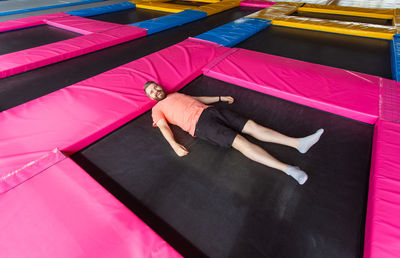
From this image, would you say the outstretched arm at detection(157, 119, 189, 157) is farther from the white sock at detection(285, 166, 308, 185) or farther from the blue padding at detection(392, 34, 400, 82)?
the blue padding at detection(392, 34, 400, 82)

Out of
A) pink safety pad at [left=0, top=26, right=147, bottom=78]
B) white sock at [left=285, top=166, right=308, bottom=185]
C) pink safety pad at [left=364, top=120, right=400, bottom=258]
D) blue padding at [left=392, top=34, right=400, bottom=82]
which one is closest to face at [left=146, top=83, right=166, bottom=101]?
white sock at [left=285, top=166, right=308, bottom=185]

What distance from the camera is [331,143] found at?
6.25 ft

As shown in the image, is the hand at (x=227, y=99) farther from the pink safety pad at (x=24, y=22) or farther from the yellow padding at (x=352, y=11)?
the yellow padding at (x=352, y=11)

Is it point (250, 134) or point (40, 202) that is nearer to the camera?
point (40, 202)

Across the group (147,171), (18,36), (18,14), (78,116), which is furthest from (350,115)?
(18,14)

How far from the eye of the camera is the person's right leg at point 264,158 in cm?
151

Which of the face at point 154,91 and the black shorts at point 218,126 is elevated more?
the face at point 154,91

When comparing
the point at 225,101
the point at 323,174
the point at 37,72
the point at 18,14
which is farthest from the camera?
the point at 18,14

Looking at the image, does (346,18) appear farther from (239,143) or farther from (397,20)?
(239,143)

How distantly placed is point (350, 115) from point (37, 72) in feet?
13.7

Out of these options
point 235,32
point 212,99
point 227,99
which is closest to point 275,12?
point 235,32

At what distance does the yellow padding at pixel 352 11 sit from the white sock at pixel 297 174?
619 centimetres

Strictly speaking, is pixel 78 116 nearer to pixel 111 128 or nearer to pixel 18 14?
pixel 111 128

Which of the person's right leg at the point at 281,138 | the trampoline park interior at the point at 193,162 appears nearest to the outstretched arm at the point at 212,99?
the trampoline park interior at the point at 193,162
